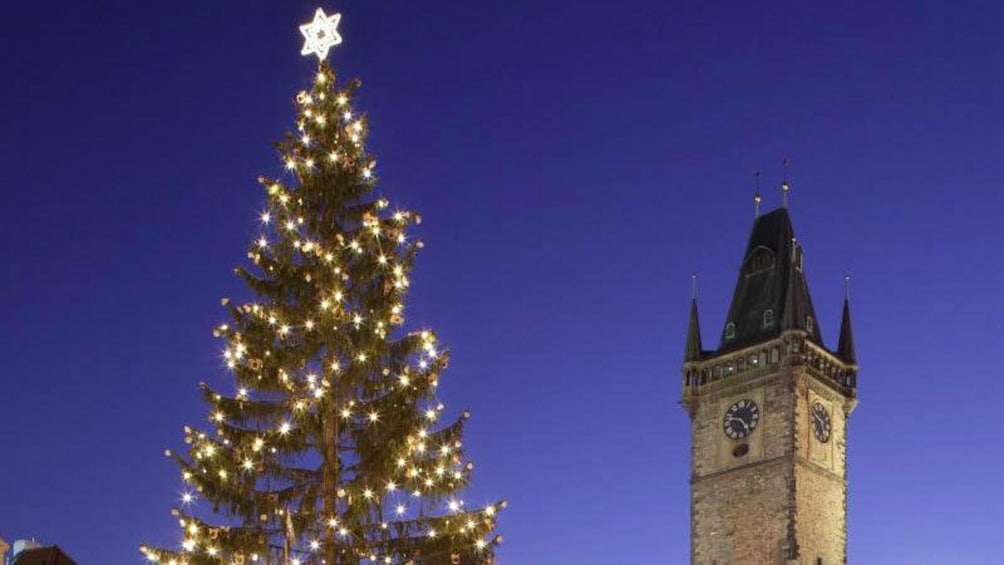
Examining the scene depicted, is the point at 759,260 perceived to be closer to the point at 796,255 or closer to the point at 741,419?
the point at 796,255

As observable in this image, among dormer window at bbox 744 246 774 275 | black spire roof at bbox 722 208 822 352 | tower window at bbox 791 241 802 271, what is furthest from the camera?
dormer window at bbox 744 246 774 275

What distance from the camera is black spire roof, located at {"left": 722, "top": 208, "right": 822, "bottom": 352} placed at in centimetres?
6450

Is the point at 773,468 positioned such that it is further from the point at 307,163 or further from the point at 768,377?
the point at 307,163

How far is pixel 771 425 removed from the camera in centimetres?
6141

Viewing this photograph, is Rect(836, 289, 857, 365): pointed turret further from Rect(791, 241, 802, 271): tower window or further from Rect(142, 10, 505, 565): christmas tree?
Rect(142, 10, 505, 565): christmas tree

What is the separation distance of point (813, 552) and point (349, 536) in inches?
1773

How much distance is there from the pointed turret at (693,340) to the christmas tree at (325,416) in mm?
48419

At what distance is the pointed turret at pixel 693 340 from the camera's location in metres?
66.7

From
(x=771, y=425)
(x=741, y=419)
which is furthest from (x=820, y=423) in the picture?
(x=741, y=419)

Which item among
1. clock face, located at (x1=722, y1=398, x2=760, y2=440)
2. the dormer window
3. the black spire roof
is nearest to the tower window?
the black spire roof

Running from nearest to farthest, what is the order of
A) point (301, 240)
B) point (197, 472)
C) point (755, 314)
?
point (197, 472), point (301, 240), point (755, 314)

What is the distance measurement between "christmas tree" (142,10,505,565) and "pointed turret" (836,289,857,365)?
166 ft

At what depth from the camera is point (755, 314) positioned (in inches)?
2601

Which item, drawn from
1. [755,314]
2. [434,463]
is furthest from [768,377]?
[434,463]
